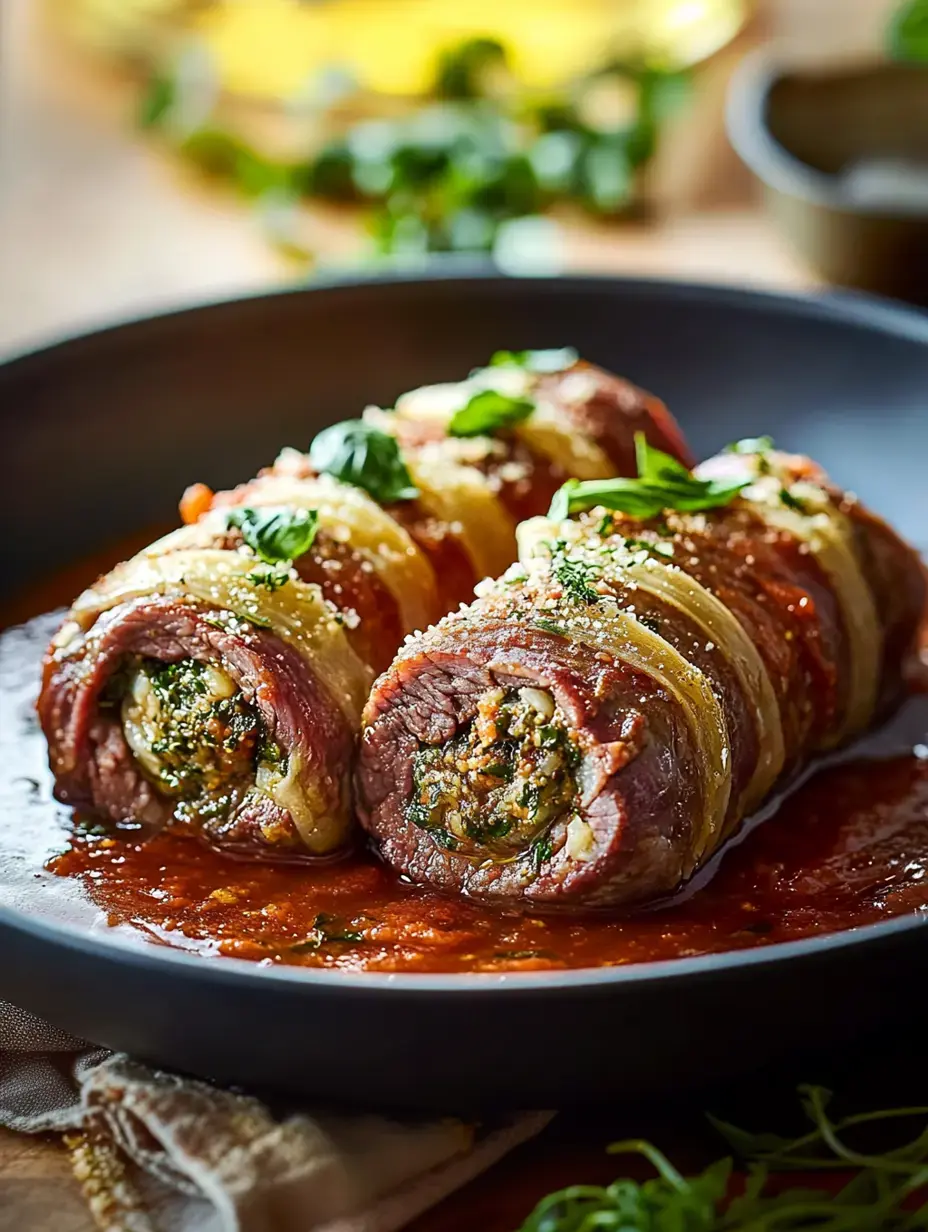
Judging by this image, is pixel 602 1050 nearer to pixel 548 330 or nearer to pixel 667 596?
pixel 667 596

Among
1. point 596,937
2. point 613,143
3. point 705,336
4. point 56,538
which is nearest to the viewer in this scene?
point 596,937

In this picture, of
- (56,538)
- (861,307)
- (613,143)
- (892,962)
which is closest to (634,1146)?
(892,962)

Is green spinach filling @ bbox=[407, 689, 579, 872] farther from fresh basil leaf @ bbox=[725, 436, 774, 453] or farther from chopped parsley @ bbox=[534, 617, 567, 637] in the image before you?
fresh basil leaf @ bbox=[725, 436, 774, 453]

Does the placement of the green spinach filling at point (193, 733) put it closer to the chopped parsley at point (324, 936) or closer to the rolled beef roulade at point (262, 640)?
the rolled beef roulade at point (262, 640)

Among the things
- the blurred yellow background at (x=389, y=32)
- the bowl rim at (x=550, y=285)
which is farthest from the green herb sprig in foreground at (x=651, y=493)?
the blurred yellow background at (x=389, y=32)

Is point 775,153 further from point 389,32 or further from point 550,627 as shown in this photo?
point 550,627

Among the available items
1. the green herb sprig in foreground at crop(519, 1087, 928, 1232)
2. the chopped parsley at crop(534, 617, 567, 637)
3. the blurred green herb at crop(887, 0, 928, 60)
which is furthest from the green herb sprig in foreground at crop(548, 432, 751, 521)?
the blurred green herb at crop(887, 0, 928, 60)
